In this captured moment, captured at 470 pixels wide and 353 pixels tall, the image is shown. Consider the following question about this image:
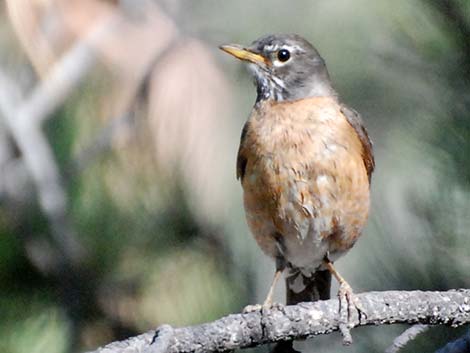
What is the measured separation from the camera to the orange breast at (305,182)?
325cm

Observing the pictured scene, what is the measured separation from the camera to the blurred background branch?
245 cm

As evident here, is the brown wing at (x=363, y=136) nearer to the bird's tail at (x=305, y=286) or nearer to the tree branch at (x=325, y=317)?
the bird's tail at (x=305, y=286)

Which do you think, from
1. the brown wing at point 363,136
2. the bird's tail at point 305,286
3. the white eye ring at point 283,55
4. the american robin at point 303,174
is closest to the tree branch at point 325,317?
the american robin at point 303,174

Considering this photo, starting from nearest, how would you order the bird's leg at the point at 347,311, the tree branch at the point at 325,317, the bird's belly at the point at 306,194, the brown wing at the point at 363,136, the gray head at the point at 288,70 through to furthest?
the tree branch at the point at 325,317, the bird's leg at the point at 347,311, the bird's belly at the point at 306,194, the brown wing at the point at 363,136, the gray head at the point at 288,70

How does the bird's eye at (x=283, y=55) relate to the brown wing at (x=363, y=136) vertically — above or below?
above

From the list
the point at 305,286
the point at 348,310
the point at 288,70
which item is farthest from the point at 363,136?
the point at 348,310

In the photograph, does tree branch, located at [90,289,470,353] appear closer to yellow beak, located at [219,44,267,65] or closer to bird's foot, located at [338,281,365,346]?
bird's foot, located at [338,281,365,346]

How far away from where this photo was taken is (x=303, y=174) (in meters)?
3.24

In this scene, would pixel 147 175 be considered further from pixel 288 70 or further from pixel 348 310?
pixel 288 70

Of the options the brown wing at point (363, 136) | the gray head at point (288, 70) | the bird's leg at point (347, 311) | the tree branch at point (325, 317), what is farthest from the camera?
the gray head at point (288, 70)

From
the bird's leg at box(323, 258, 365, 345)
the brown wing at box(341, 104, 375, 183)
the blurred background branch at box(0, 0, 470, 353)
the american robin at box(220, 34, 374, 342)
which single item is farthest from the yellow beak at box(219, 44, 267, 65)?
the bird's leg at box(323, 258, 365, 345)

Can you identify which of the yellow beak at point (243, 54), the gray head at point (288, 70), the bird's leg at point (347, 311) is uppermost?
the yellow beak at point (243, 54)

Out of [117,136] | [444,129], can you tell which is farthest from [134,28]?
[444,129]

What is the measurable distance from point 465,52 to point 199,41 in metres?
1.05
